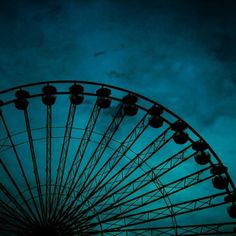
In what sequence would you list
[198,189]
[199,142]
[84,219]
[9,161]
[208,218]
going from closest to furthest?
1. [84,219]
2. [199,142]
3. [9,161]
4. [198,189]
5. [208,218]

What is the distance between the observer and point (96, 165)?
3062cm

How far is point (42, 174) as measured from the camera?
1312 inches

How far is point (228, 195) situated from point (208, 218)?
68.8ft

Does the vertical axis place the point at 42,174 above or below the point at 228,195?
above

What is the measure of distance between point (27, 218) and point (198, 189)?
23181 millimetres

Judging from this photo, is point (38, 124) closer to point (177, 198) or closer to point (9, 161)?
point (9, 161)

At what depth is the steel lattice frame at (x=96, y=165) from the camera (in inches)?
622

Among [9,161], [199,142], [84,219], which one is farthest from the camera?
[9,161]

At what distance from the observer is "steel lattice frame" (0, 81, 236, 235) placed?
1580 centimetres

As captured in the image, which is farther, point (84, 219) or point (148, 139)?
point (148, 139)

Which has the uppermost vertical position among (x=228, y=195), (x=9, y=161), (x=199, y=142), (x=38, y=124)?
(x=38, y=124)

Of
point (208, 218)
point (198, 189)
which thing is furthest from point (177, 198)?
point (208, 218)

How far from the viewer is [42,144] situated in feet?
100

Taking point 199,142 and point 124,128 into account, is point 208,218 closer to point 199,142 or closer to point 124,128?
point 124,128
